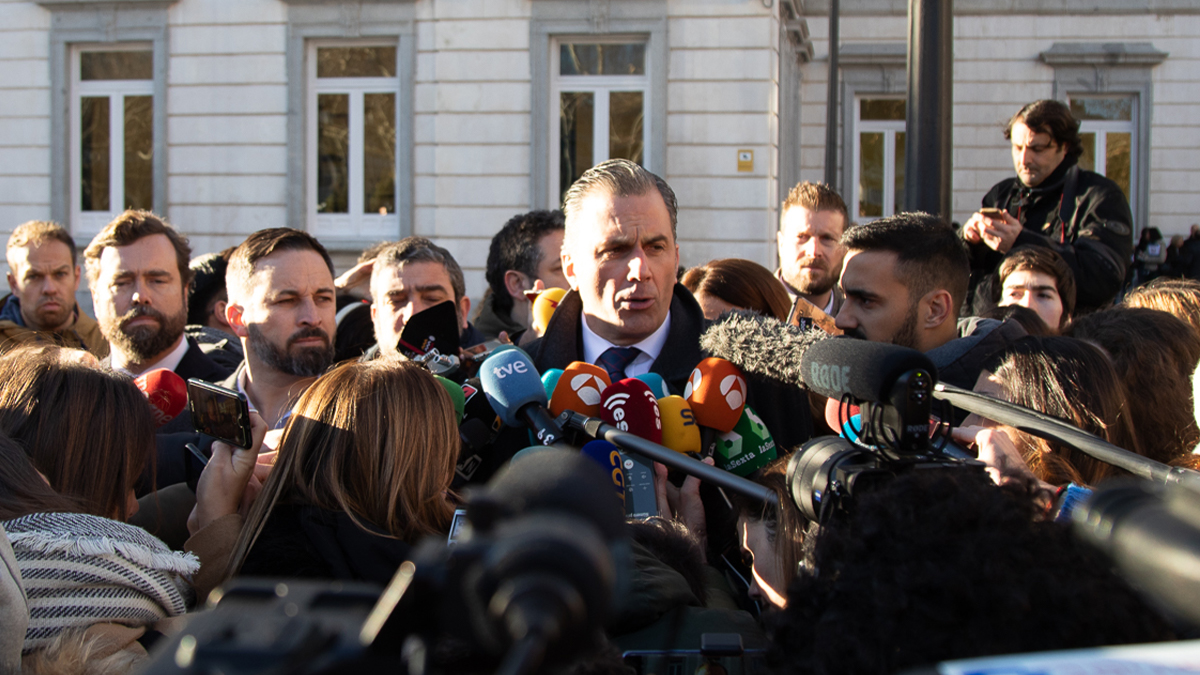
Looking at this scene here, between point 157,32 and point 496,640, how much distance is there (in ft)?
44.1

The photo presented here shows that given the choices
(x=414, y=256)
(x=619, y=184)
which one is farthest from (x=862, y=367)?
(x=414, y=256)

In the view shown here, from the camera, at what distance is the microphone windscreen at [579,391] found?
2436mm

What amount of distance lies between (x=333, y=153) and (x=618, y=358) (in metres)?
10.6

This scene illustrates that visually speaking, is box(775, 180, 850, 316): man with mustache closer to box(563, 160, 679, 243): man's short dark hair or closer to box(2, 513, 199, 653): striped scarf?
box(563, 160, 679, 243): man's short dark hair

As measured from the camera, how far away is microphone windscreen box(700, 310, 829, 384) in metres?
1.98

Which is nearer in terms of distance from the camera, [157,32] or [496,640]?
[496,640]

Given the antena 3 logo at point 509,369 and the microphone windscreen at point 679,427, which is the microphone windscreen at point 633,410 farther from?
the antena 3 logo at point 509,369

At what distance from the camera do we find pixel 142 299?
417 cm

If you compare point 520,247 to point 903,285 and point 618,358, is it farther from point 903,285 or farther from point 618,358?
point 903,285

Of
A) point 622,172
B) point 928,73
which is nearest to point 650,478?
point 622,172

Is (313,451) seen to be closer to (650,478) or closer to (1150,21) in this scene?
(650,478)

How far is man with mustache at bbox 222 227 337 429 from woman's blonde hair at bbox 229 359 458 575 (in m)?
1.34

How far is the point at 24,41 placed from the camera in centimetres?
1235

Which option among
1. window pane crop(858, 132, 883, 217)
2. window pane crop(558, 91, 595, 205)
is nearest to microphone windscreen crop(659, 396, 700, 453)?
window pane crop(558, 91, 595, 205)
